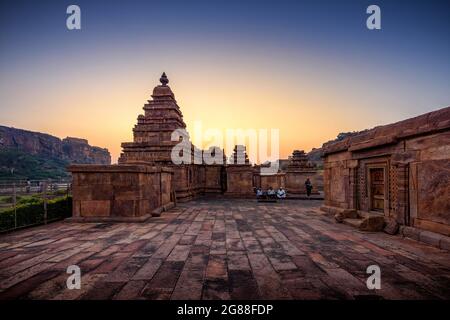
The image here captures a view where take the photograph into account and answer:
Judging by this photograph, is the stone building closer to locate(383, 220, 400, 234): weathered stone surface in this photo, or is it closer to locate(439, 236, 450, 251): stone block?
locate(383, 220, 400, 234): weathered stone surface

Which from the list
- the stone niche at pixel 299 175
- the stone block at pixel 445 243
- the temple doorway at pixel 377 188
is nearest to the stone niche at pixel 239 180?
the stone niche at pixel 299 175

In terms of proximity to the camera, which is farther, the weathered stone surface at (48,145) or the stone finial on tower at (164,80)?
the weathered stone surface at (48,145)

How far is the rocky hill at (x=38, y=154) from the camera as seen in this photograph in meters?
80.8

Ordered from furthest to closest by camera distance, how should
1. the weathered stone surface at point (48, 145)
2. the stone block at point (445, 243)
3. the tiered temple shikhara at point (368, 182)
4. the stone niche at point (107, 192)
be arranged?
1. the weathered stone surface at point (48, 145)
2. the stone niche at point (107, 192)
3. the tiered temple shikhara at point (368, 182)
4. the stone block at point (445, 243)

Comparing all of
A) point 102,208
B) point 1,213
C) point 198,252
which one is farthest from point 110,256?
point 1,213

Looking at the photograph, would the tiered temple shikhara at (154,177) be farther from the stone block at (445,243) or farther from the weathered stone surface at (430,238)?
the stone block at (445,243)

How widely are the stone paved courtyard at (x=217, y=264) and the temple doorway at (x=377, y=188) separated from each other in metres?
1.83

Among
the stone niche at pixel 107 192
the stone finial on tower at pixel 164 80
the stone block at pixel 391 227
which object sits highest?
the stone finial on tower at pixel 164 80

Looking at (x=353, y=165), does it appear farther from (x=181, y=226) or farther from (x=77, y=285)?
(x=77, y=285)

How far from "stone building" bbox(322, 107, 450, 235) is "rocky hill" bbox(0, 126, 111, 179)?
9088 cm

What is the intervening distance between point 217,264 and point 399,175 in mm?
5262

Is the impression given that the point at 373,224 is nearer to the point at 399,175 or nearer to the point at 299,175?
the point at 399,175

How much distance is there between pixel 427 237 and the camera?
4727mm
